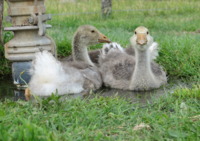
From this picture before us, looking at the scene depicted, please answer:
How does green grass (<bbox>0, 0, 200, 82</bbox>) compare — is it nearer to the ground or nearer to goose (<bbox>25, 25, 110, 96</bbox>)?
the ground

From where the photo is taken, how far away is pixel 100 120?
3586mm

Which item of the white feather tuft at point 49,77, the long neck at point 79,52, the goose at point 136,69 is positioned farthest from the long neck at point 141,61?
the long neck at point 79,52

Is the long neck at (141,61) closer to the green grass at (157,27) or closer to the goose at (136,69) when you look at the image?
the goose at (136,69)

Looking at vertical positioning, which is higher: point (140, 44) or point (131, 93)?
point (140, 44)

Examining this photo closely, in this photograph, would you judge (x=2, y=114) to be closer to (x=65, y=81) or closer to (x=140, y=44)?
(x=65, y=81)

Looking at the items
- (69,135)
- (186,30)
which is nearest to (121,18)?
(186,30)

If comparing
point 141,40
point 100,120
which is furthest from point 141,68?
point 100,120

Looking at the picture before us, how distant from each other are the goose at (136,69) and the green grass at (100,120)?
0.91m

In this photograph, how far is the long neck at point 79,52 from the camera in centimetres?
614

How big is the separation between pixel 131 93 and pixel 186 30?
575 cm

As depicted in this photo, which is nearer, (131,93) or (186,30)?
(131,93)

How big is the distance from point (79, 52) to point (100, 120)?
8.86 ft

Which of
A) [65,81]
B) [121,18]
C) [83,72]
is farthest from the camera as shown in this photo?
[121,18]

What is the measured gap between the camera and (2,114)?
3.56 m
